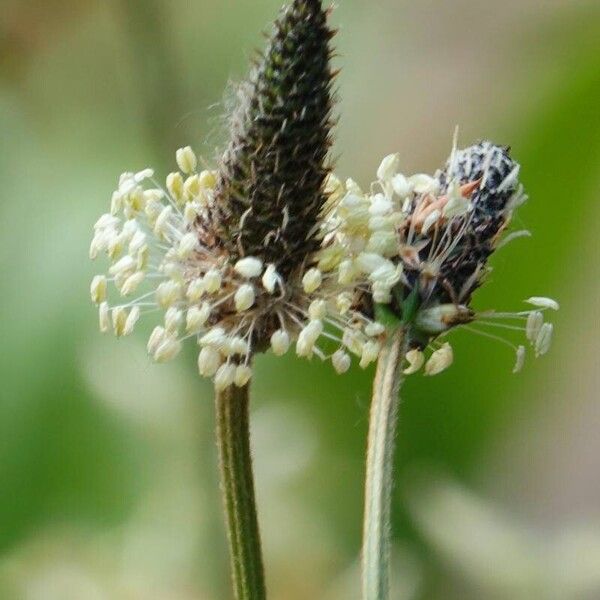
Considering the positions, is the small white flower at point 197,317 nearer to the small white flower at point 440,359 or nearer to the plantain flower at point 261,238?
the plantain flower at point 261,238

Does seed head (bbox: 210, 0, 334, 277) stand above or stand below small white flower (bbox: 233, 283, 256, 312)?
above

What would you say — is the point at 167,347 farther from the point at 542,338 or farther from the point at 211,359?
the point at 542,338

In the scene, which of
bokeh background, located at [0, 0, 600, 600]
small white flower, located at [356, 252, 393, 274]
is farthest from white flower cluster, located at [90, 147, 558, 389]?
bokeh background, located at [0, 0, 600, 600]

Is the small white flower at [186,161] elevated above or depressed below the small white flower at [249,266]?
above

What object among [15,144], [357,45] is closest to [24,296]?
[15,144]

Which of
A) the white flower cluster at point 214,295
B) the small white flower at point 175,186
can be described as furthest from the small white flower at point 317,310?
the small white flower at point 175,186

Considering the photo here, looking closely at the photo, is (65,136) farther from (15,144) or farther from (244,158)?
(244,158)

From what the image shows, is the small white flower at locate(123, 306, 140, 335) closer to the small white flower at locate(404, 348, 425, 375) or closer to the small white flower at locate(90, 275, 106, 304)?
the small white flower at locate(90, 275, 106, 304)
